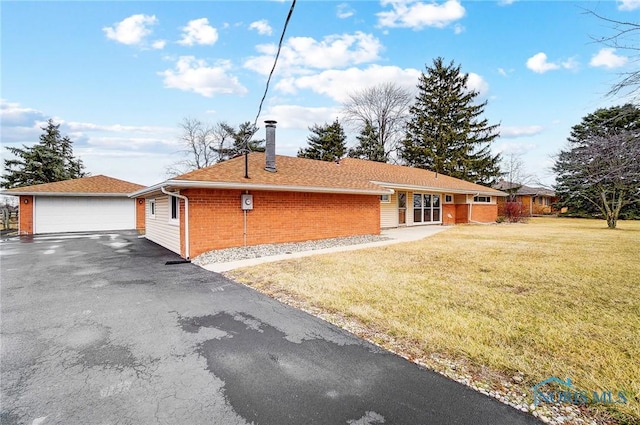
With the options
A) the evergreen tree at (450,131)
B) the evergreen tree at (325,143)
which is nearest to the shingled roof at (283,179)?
the evergreen tree at (325,143)

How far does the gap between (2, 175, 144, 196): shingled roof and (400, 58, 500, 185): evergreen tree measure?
28415 millimetres

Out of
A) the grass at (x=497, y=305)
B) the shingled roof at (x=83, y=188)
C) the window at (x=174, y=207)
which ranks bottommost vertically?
the grass at (x=497, y=305)

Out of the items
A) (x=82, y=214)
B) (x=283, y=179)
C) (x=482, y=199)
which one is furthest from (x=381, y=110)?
(x=82, y=214)

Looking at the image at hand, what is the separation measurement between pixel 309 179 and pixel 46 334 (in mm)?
9032

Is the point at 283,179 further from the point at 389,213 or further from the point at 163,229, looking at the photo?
the point at 389,213

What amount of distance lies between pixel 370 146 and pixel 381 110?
4.06 meters

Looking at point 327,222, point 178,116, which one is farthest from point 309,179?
point 178,116

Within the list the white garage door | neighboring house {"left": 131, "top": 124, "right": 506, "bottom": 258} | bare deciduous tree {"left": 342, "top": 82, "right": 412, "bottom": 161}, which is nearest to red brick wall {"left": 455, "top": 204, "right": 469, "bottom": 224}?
neighboring house {"left": 131, "top": 124, "right": 506, "bottom": 258}

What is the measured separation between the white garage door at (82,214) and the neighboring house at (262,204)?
18.9 feet

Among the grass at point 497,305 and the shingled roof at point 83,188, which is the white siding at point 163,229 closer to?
the grass at point 497,305

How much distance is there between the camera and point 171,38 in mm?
9836

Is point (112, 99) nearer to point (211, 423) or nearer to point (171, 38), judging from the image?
point (171, 38)

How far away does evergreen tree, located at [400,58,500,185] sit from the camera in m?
34.5

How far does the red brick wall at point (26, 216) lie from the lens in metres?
16.2
